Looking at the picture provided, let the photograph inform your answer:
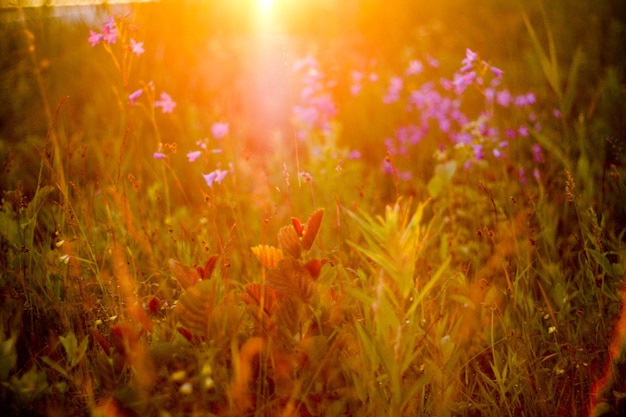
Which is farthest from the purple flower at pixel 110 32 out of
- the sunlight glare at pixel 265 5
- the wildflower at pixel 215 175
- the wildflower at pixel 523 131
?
the sunlight glare at pixel 265 5

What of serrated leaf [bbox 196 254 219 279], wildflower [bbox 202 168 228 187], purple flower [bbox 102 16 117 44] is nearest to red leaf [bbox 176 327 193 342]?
serrated leaf [bbox 196 254 219 279]

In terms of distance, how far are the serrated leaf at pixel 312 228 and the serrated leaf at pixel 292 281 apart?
0.10 metres

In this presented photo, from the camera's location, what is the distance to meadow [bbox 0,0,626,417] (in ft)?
4.62

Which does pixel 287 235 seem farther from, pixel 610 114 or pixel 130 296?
pixel 610 114

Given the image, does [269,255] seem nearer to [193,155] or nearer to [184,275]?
[184,275]

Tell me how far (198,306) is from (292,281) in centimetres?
24

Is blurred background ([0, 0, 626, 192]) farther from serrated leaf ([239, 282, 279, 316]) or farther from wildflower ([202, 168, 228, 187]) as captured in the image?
serrated leaf ([239, 282, 279, 316])

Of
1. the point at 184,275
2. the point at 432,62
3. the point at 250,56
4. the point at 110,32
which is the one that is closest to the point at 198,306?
the point at 184,275

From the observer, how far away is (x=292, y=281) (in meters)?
1.40

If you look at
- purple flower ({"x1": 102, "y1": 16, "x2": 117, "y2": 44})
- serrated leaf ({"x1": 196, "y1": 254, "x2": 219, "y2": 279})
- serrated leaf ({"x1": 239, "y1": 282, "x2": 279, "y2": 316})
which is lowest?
serrated leaf ({"x1": 239, "y1": 282, "x2": 279, "y2": 316})

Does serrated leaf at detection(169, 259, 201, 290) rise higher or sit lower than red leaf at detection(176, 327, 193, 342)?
higher

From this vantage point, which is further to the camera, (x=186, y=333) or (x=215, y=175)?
(x=215, y=175)

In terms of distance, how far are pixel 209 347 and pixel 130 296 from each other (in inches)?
13.5

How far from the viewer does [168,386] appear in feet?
4.47
